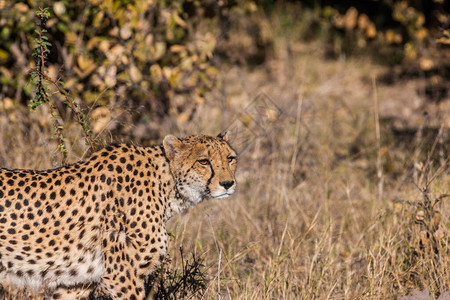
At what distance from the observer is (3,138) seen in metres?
5.94

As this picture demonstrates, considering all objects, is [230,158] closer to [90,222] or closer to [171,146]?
[171,146]

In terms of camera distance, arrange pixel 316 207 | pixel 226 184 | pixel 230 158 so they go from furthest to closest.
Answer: pixel 316 207 < pixel 230 158 < pixel 226 184

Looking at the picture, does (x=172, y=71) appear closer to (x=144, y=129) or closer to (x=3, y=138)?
(x=144, y=129)

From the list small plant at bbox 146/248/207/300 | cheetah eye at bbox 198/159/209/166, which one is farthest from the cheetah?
small plant at bbox 146/248/207/300

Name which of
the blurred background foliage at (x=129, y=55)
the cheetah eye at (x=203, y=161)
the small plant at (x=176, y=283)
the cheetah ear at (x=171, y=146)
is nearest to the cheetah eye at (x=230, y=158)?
the cheetah eye at (x=203, y=161)

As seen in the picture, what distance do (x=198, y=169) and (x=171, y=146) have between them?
0.24 meters

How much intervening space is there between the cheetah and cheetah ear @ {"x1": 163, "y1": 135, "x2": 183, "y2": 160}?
0.03 metres

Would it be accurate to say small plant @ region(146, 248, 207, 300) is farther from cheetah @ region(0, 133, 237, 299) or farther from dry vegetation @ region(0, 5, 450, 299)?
cheetah @ region(0, 133, 237, 299)

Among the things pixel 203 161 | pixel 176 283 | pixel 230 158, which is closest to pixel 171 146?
pixel 203 161

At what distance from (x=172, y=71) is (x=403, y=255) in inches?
120

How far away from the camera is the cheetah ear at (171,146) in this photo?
3.93 m

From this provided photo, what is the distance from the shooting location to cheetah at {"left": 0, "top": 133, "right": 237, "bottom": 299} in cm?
354

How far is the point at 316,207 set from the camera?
18.6 feet

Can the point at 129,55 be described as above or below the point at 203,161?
above
